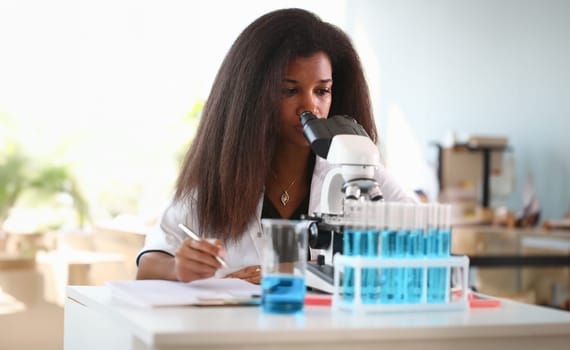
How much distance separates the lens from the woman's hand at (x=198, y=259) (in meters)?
1.63

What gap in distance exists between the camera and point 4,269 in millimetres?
3852

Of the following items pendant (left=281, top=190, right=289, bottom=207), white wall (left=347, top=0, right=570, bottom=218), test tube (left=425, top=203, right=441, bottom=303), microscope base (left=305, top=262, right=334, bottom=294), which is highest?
white wall (left=347, top=0, right=570, bottom=218)

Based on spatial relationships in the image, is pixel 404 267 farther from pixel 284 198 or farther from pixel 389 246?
pixel 284 198

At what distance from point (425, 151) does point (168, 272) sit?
5673mm

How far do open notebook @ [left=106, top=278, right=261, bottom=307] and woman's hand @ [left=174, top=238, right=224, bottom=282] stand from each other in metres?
0.03

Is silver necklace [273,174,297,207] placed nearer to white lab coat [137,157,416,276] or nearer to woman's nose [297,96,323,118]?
white lab coat [137,157,416,276]

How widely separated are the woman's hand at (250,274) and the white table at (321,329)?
0.42 metres

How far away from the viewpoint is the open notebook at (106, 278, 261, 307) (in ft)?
4.88

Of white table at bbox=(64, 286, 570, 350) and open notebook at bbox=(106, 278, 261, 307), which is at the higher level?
open notebook at bbox=(106, 278, 261, 307)

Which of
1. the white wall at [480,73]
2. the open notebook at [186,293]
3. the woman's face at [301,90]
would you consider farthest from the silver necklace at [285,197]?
the white wall at [480,73]

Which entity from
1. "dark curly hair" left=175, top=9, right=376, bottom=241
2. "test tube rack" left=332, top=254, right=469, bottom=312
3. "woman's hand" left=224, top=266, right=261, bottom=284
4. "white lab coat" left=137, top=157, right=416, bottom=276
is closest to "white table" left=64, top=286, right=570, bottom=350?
"test tube rack" left=332, top=254, right=469, bottom=312

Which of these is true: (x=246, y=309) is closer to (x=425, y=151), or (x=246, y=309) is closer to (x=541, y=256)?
(x=541, y=256)

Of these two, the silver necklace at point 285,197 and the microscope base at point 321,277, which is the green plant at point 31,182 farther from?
the microscope base at point 321,277

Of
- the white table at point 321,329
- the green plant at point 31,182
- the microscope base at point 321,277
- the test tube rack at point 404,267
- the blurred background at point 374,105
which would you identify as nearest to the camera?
the white table at point 321,329
